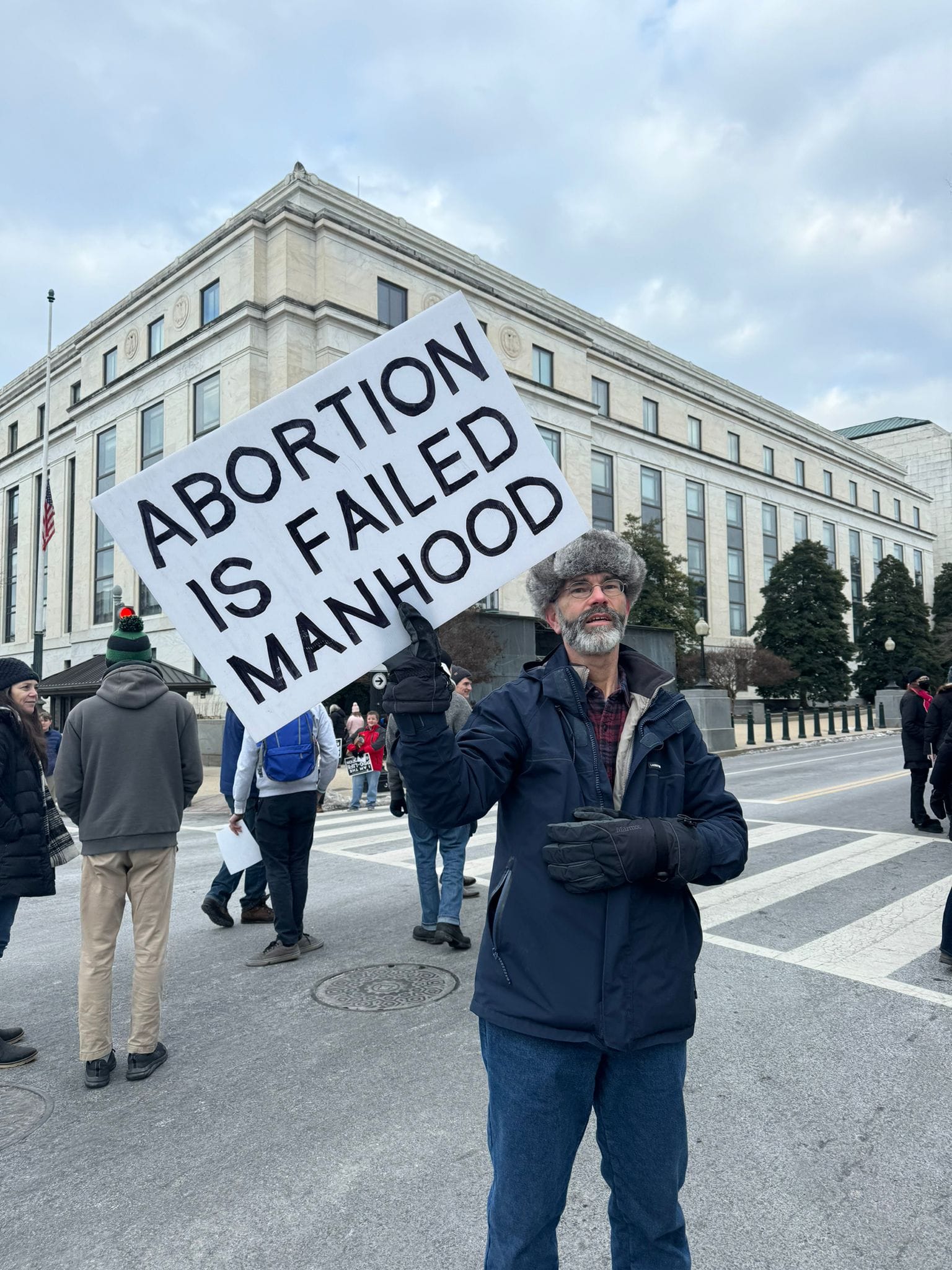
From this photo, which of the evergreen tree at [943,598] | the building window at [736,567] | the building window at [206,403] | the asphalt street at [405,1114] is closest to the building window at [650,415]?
the building window at [736,567]

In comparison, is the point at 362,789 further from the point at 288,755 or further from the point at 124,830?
the point at 124,830

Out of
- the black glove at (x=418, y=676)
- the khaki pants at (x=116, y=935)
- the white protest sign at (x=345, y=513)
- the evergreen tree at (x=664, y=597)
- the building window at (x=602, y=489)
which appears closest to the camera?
the black glove at (x=418, y=676)

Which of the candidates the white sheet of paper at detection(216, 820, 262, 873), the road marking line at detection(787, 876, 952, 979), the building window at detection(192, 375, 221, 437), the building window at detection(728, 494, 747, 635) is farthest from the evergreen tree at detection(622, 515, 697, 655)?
the white sheet of paper at detection(216, 820, 262, 873)

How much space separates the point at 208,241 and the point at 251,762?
36622 millimetres

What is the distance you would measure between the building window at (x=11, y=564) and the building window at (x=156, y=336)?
16.1 m

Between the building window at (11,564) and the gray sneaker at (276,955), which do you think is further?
the building window at (11,564)

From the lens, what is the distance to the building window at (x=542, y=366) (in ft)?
143

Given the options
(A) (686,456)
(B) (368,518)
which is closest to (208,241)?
(A) (686,456)

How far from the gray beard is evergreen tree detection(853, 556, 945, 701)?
63573 millimetres

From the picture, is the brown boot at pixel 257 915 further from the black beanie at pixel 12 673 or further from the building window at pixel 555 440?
the building window at pixel 555 440

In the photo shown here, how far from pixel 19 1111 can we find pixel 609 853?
319 cm

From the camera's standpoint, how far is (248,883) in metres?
6.87

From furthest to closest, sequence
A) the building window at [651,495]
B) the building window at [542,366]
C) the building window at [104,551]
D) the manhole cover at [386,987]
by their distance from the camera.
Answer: the building window at [651,495]
the building window at [542,366]
the building window at [104,551]
the manhole cover at [386,987]

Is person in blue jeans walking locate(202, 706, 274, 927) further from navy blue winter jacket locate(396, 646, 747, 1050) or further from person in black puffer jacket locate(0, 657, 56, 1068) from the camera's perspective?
navy blue winter jacket locate(396, 646, 747, 1050)
